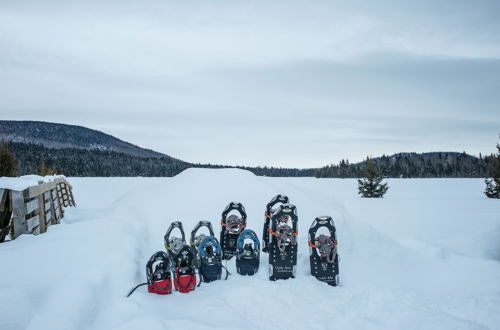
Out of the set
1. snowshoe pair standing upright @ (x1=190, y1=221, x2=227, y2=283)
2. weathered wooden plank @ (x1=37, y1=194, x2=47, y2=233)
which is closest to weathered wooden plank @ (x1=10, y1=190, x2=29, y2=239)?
weathered wooden plank @ (x1=37, y1=194, x2=47, y2=233)

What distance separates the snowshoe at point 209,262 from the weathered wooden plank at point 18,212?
4.23m

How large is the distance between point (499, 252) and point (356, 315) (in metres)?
6.08

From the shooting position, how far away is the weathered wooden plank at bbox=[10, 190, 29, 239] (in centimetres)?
686

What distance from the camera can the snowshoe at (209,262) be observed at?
643 cm

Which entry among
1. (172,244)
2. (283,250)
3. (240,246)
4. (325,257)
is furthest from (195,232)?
(325,257)

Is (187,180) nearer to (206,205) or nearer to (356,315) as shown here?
(206,205)

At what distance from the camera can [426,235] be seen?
10.3 meters

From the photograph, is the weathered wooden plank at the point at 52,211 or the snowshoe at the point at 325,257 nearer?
the snowshoe at the point at 325,257

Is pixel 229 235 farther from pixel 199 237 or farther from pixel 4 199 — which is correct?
pixel 4 199

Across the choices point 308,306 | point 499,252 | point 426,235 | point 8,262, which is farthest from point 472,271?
point 8,262

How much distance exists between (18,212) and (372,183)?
83.5 feet

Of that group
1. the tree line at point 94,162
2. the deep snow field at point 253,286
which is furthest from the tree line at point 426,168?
the deep snow field at point 253,286

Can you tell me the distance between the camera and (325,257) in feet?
22.3

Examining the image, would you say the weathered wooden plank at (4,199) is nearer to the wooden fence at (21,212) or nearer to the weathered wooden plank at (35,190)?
the wooden fence at (21,212)
